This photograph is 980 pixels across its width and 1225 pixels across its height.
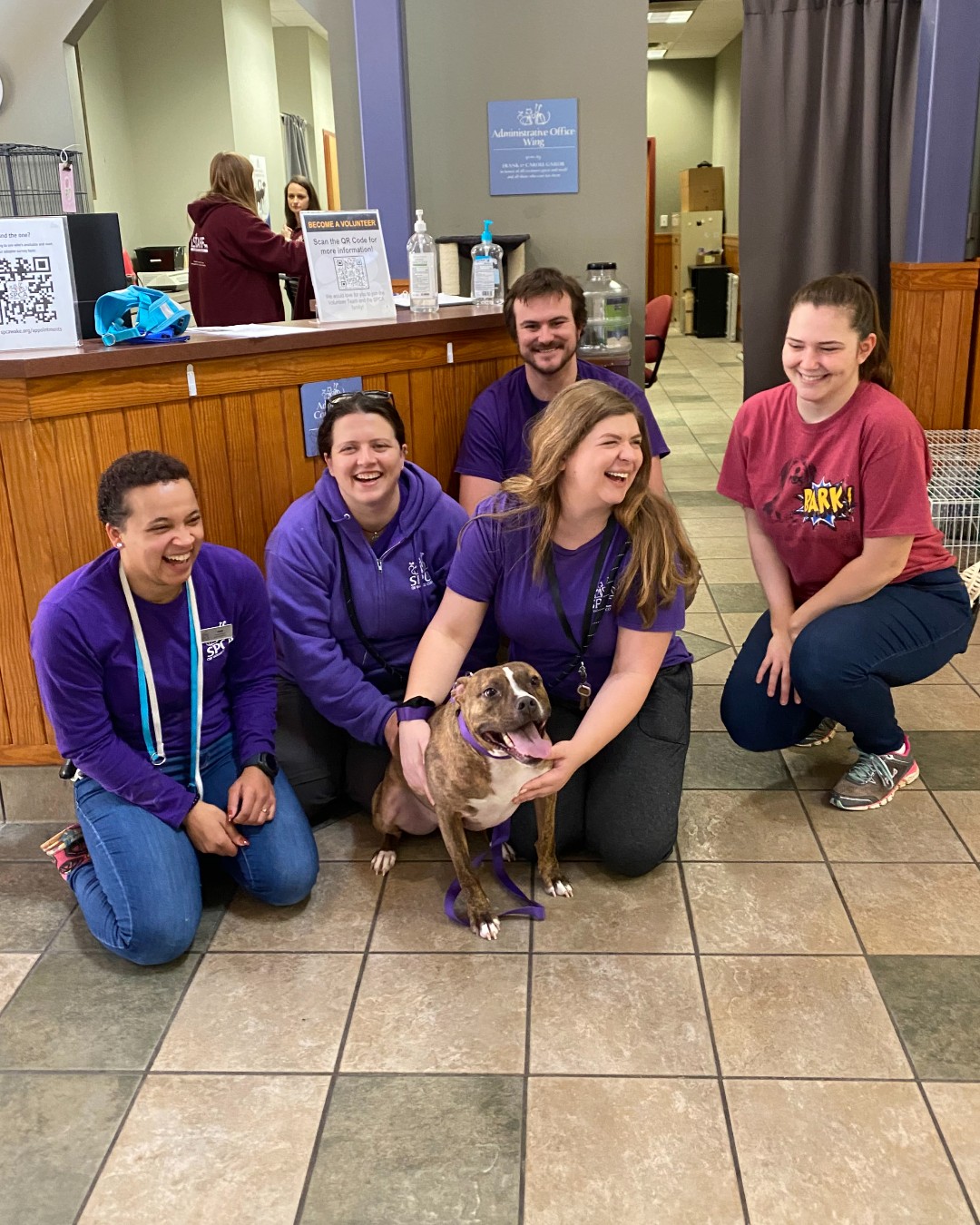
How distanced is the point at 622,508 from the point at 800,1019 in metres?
1.04

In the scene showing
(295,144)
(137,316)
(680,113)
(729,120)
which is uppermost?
(680,113)

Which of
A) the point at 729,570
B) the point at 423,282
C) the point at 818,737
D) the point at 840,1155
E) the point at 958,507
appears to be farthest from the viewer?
the point at 729,570

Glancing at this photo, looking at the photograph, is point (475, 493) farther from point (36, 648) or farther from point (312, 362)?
point (36, 648)

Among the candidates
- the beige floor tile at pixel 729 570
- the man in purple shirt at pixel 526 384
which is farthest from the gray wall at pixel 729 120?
the man in purple shirt at pixel 526 384

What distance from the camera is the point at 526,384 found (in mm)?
3168

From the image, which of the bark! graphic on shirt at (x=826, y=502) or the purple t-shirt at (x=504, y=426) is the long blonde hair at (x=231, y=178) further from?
the bark! graphic on shirt at (x=826, y=502)

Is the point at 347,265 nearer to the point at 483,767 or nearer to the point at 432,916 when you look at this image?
the point at 483,767

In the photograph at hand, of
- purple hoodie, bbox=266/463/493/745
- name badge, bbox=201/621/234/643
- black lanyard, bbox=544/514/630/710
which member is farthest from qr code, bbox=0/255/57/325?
black lanyard, bbox=544/514/630/710

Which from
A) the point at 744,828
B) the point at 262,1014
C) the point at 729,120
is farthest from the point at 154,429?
the point at 729,120

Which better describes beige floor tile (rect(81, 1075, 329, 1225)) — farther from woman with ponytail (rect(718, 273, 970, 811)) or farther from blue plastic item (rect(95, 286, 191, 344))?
blue plastic item (rect(95, 286, 191, 344))

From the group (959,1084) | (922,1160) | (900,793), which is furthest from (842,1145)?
(900,793)

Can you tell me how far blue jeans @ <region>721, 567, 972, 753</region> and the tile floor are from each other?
0.77ft

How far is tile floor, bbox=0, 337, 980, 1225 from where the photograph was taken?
167 cm

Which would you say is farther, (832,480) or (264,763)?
(832,480)
